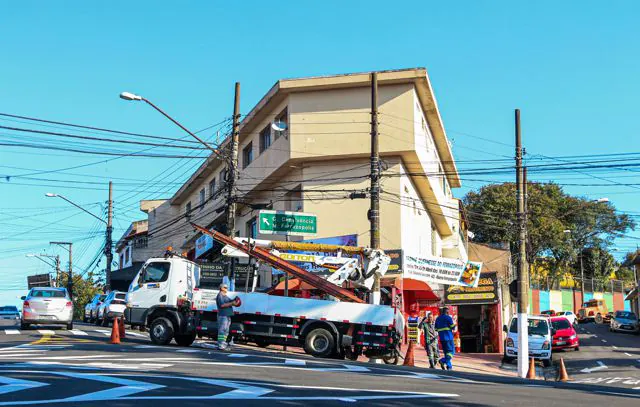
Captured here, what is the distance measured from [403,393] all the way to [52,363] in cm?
722

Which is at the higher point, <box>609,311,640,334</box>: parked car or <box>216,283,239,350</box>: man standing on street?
<box>216,283,239,350</box>: man standing on street

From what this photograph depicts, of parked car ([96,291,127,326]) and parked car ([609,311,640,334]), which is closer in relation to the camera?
parked car ([96,291,127,326])

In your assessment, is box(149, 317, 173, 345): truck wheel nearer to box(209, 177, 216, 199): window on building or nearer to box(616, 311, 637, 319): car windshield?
box(209, 177, 216, 199): window on building

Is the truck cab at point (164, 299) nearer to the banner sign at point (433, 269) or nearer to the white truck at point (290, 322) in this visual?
the white truck at point (290, 322)

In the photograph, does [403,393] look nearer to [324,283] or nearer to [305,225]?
[324,283]

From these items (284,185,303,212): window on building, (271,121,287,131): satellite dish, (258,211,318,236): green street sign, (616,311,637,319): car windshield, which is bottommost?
(616,311,637,319): car windshield

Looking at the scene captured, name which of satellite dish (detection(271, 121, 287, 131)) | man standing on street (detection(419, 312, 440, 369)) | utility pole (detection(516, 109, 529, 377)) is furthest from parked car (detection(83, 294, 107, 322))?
utility pole (detection(516, 109, 529, 377))

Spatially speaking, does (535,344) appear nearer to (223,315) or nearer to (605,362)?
(605,362)

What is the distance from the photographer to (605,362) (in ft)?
93.1

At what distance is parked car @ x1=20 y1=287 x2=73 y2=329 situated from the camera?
27156 mm

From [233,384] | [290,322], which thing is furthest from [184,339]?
[233,384]

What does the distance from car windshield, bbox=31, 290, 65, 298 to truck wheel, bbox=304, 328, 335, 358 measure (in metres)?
12.8

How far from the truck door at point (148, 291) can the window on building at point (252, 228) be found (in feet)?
54.9

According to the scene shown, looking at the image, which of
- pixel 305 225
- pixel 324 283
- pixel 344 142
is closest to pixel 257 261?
pixel 324 283
